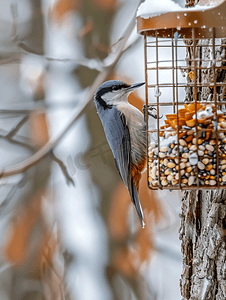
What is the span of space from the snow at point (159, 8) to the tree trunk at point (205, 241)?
658mm

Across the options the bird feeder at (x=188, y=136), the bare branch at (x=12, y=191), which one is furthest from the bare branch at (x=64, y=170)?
the bird feeder at (x=188, y=136)

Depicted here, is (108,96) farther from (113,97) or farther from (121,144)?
(121,144)

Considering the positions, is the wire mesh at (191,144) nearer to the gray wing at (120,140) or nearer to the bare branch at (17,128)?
the gray wing at (120,140)

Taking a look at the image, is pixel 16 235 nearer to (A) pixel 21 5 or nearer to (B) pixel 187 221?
(B) pixel 187 221

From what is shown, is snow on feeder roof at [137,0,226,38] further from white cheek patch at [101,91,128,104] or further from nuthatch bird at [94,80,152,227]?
white cheek patch at [101,91,128,104]

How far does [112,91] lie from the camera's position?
229 cm

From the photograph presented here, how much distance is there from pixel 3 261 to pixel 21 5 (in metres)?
2.82

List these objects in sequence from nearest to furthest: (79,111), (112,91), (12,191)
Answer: (112,91), (79,111), (12,191)

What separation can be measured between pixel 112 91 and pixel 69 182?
162 cm

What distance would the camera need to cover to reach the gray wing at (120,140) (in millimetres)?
2150

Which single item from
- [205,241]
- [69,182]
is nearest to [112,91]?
[205,241]

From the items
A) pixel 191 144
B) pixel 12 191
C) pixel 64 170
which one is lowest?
pixel 12 191

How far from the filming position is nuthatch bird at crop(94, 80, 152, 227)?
2.16m

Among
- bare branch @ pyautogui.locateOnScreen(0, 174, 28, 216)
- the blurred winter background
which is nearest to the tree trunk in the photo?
the blurred winter background
